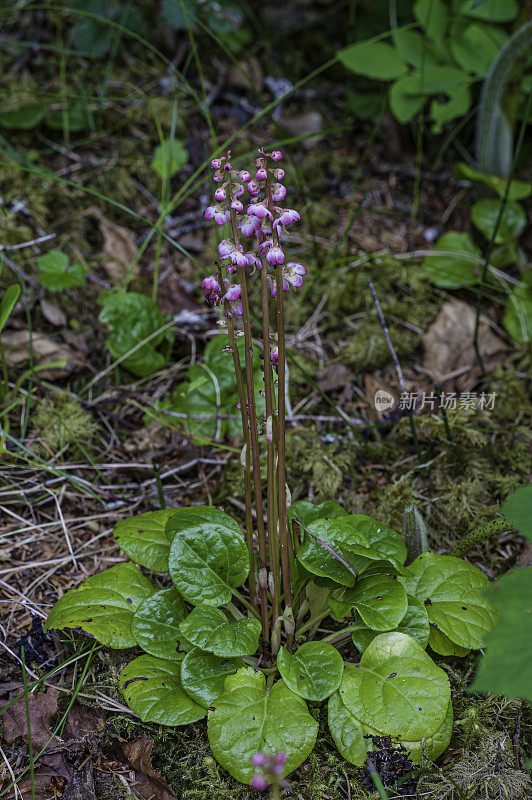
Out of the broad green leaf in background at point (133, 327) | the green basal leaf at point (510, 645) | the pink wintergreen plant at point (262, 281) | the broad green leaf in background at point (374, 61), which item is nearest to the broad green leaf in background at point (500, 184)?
the broad green leaf in background at point (374, 61)

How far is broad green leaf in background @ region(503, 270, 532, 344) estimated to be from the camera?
328cm

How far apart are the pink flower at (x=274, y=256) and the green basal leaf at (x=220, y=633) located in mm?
1062

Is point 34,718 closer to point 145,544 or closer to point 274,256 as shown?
point 145,544

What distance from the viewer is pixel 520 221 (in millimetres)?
3486

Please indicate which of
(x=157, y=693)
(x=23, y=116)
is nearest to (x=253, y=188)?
(x=157, y=693)

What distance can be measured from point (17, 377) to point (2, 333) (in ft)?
0.91

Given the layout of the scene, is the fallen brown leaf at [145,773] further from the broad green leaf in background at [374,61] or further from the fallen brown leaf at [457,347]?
the broad green leaf in background at [374,61]

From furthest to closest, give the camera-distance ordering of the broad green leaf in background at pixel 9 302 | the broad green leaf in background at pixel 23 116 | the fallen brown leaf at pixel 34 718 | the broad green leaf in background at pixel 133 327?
the broad green leaf in background at pixel 23 116 → the broad green leaf in background at pixel 133 327 → the broad green leaf in background at pixel 9 302 → the fallen brown leaf at pixel 34 718

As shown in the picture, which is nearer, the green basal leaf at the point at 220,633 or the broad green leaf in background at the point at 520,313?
the green basal leaf at the point at 220,633

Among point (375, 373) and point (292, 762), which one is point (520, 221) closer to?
point (375, 373)

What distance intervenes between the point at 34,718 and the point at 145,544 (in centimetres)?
61

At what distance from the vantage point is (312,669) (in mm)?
1902

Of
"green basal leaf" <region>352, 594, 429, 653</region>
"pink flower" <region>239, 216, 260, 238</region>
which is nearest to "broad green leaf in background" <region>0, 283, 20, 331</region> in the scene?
"pink flower" <region>239, 216, 260, 238</region>

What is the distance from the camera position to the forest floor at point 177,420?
188cm
